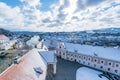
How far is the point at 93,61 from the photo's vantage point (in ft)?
128

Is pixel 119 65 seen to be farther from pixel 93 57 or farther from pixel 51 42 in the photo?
pixel 51 42

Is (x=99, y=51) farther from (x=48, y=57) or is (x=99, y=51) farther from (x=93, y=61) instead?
(x=48, y=57)

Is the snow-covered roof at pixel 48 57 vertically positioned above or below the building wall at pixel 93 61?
above

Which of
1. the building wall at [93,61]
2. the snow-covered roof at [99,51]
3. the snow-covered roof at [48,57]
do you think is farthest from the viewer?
the snow-covered roof at [99,51]

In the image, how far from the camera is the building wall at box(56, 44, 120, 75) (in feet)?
115

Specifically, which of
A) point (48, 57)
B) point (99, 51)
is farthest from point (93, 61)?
point (48, 57)

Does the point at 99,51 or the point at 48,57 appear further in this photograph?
the point at 99,51

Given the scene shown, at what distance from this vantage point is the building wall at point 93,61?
35156mm

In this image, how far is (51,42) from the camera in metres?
57.7

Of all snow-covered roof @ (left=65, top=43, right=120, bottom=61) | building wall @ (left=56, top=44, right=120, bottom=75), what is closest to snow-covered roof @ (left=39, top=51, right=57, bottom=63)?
building wall @ (left=56, top=44, right=120, bottom=75)

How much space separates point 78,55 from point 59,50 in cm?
958

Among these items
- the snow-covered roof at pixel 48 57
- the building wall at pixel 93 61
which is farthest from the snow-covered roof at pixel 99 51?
the snow-covered roof at pixel 48 57

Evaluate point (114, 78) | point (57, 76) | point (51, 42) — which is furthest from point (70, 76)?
point (51, 42)

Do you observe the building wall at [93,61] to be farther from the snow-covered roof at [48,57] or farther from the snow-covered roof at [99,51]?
the snow-covered roof at [48,57]
